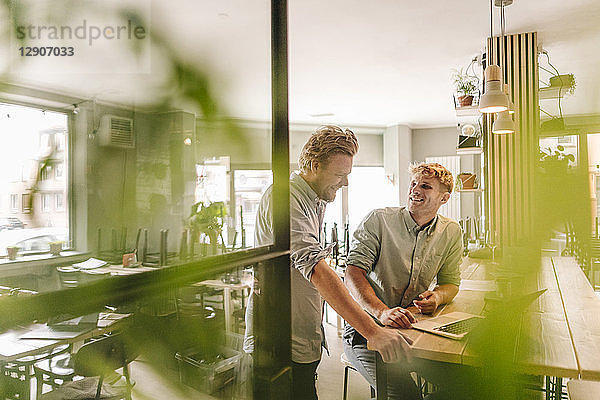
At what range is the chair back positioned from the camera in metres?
0.23

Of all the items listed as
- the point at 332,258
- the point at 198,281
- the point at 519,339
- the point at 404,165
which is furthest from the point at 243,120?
the point at 404,165

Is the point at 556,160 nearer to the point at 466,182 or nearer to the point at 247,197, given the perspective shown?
the point at 247,197

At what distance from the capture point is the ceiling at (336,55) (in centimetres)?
20

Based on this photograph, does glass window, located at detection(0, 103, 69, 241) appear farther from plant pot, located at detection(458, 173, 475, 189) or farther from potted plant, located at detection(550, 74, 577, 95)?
plant pot, located at detection(458, 173, 475, 189)

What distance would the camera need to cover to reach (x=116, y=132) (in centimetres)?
21

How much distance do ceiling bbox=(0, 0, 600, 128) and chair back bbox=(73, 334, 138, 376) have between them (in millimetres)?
116

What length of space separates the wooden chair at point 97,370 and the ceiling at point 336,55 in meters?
0.12

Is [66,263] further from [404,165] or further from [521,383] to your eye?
[404,165]

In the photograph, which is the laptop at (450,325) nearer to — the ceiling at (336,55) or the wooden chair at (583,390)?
the wooden chair at (583,390)

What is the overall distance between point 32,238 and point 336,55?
4829 mm

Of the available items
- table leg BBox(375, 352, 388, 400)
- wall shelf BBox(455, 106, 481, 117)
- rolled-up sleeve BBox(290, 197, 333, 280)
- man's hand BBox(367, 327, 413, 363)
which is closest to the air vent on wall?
man's hand BBox(367, 327, 413, 363)

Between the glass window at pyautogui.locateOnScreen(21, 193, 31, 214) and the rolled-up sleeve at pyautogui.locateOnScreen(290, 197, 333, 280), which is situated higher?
the glass window at pyautogui.locateOnScreen(21, 193, 31, 214)

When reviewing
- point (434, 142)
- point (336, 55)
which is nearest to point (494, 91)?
point (336, 55)

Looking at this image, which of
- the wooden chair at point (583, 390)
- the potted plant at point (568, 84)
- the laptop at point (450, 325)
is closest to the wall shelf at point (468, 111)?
the wooden chair at point (583, 390)
